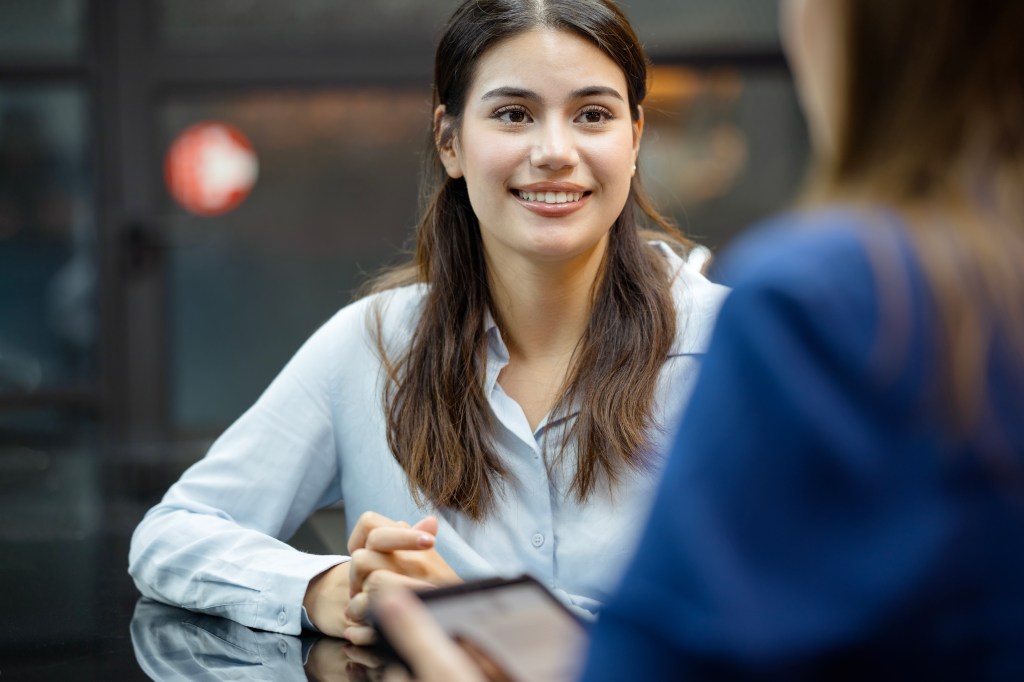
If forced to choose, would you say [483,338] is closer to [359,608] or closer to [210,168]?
[359,608]

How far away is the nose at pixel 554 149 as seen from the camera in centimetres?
158

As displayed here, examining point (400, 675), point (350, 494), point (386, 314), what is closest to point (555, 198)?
point (386, 314)

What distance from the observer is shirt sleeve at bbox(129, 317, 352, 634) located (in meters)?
1.34

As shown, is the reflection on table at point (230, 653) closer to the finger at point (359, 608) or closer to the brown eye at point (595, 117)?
the finger at point (359, 608)

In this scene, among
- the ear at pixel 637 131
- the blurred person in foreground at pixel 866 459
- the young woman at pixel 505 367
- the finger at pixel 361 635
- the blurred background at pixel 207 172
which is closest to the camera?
the blurred person in foreground at pixel 866 459

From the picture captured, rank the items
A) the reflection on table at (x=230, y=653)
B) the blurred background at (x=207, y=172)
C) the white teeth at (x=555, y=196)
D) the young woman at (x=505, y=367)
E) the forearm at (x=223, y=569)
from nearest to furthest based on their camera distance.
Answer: the reflection on table at (x=230, y=653) < the forearm at (x=223, y=569) < the young woman at (x=505, y=367) < the white teeth at (x=555, y=196) < the blurred background at (x=207, y=172)

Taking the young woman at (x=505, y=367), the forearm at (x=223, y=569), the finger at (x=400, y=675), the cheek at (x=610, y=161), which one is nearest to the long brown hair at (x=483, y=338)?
the young woman at (x=505, y=367)

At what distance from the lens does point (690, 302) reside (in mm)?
1686

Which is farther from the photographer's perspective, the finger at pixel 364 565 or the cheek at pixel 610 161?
the cheek at pixel 610 161

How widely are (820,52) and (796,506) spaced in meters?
0.25

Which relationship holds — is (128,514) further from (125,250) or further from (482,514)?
(125,250)

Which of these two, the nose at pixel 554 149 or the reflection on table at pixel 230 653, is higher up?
the nose at pixel 554 149

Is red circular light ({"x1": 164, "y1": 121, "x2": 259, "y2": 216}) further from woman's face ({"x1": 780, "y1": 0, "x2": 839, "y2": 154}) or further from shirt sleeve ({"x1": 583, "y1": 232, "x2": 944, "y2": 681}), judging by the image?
shirt sleeve ({"x1": 583, "y1": 232, "x2": 944, "y2": 681})

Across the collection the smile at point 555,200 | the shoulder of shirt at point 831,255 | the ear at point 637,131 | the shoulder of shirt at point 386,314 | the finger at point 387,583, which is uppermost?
the ear at point 637,131
